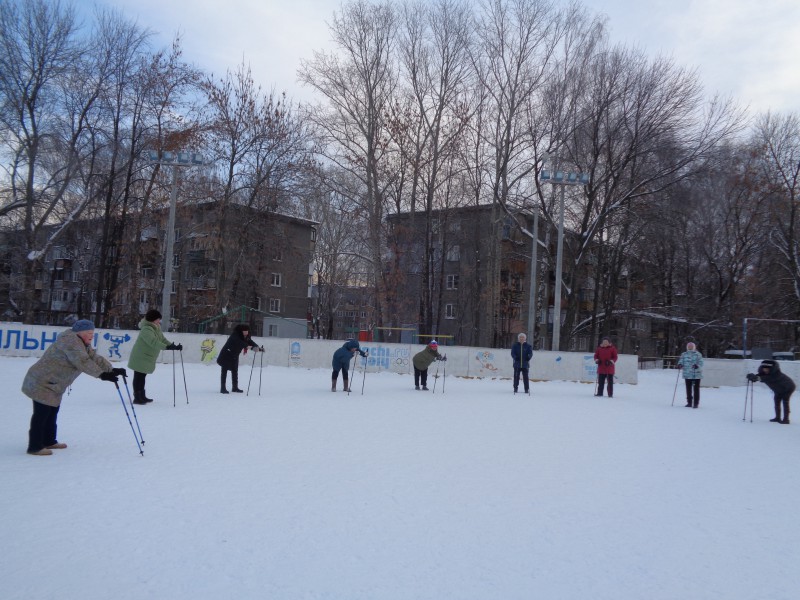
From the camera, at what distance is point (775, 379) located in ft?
42.7

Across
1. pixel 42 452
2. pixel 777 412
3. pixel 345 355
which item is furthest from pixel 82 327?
pixel 777 412

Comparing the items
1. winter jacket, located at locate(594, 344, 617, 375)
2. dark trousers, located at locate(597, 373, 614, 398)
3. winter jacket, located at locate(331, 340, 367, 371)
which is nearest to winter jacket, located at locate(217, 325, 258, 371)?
winter jacket, located at locate(331, 340, 367, 371)

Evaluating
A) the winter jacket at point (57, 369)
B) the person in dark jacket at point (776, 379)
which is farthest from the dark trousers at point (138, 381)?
the person in dark jacket at point (776, 379)

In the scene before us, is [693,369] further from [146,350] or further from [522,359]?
[146,350]

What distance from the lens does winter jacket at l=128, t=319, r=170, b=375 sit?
11.2m

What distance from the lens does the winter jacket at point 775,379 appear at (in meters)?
12.9

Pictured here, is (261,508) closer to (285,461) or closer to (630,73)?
(285,461)

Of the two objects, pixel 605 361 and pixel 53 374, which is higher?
pixel 605 361

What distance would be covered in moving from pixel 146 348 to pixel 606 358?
39.9ft

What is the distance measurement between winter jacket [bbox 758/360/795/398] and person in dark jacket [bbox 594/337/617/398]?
4.61 metres

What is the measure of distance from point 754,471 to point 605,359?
9721 millimetres

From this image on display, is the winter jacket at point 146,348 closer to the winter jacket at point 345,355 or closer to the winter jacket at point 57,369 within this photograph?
the winter jacket at point 57,369

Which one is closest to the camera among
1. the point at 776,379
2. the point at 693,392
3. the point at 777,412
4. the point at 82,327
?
the point at 82,327

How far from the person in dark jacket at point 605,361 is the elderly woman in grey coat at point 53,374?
13723 mm
